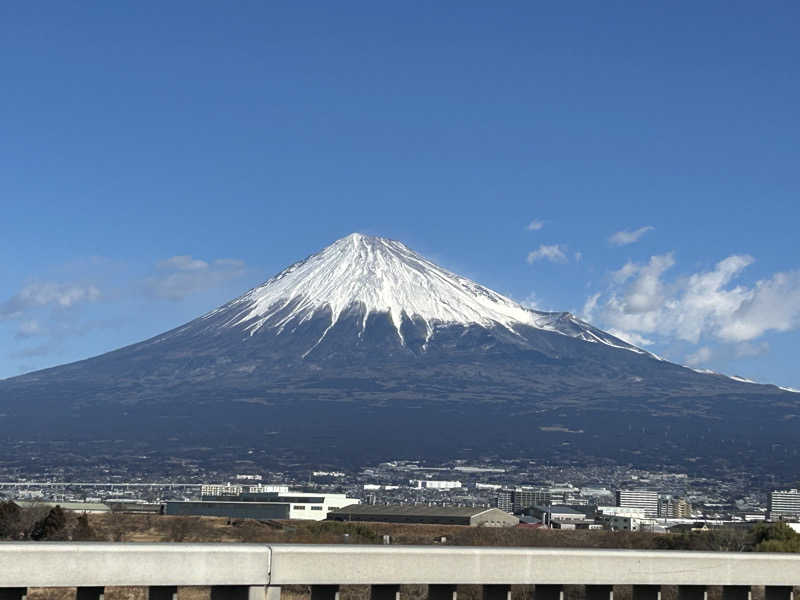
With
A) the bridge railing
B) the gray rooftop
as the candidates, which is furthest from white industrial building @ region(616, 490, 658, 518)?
the bridge railing

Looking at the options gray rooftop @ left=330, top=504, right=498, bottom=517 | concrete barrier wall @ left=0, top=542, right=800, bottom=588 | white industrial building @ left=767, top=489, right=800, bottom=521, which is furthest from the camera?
white industrial building @ left=767, top=489, right=800, bottom=521

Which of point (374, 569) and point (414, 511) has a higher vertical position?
point (374, 569)

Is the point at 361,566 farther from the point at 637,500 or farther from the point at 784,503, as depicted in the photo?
the point at 637,500

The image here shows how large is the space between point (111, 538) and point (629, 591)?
32.1m

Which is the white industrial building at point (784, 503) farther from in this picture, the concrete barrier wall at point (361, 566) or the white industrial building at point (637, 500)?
the concrete barrier wall at point (361, 566)

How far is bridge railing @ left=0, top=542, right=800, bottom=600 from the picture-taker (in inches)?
747

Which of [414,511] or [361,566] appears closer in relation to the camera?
[361,566]

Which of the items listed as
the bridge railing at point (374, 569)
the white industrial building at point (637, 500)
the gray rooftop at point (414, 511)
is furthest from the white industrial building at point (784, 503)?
the bridge railing at point (374, 569)

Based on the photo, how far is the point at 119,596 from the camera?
93.1 feet

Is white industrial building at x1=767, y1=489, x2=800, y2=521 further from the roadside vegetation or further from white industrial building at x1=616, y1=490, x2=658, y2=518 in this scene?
the roadside vegetation

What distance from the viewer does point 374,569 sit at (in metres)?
21.2

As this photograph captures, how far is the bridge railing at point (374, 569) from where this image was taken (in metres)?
19.0

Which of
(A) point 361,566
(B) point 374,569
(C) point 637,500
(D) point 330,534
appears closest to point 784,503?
(C) point 637,500

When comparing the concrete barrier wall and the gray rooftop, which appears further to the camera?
the gray rooftop
